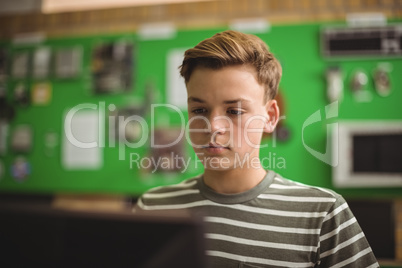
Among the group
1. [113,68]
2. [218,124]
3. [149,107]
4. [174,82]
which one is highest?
[113,68]

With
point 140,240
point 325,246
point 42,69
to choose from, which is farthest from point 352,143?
point 42,69

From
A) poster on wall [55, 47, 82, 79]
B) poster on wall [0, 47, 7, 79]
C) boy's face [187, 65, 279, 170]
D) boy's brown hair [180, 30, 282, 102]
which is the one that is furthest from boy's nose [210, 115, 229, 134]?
poster on wall [0, 47, 7, 79]

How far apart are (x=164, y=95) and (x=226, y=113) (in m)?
1.35

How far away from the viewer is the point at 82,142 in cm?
210

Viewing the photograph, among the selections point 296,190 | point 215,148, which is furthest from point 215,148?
point 296,190

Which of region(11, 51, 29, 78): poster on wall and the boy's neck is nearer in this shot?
the boy's neck

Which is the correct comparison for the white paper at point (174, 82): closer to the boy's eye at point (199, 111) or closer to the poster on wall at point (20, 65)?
the poster on wall at point (20, 65)

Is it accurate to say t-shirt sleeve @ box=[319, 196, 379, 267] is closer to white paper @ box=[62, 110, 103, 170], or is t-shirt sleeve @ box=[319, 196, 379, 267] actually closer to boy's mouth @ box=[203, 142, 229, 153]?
boy's mouth @ box=[203, 142, 229, 153]

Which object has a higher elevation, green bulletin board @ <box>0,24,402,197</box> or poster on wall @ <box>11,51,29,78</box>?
poster on wall @ <box>11,51,29,78</box>

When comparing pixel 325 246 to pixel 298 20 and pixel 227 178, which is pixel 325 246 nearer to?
pixel 227 178

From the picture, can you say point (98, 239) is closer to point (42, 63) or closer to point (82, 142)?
point (82, 142)

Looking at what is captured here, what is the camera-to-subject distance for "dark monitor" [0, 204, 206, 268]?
12.4 inches

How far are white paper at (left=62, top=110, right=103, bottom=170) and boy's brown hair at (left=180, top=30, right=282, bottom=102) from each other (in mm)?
1514

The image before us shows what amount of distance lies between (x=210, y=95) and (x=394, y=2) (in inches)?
66.3
